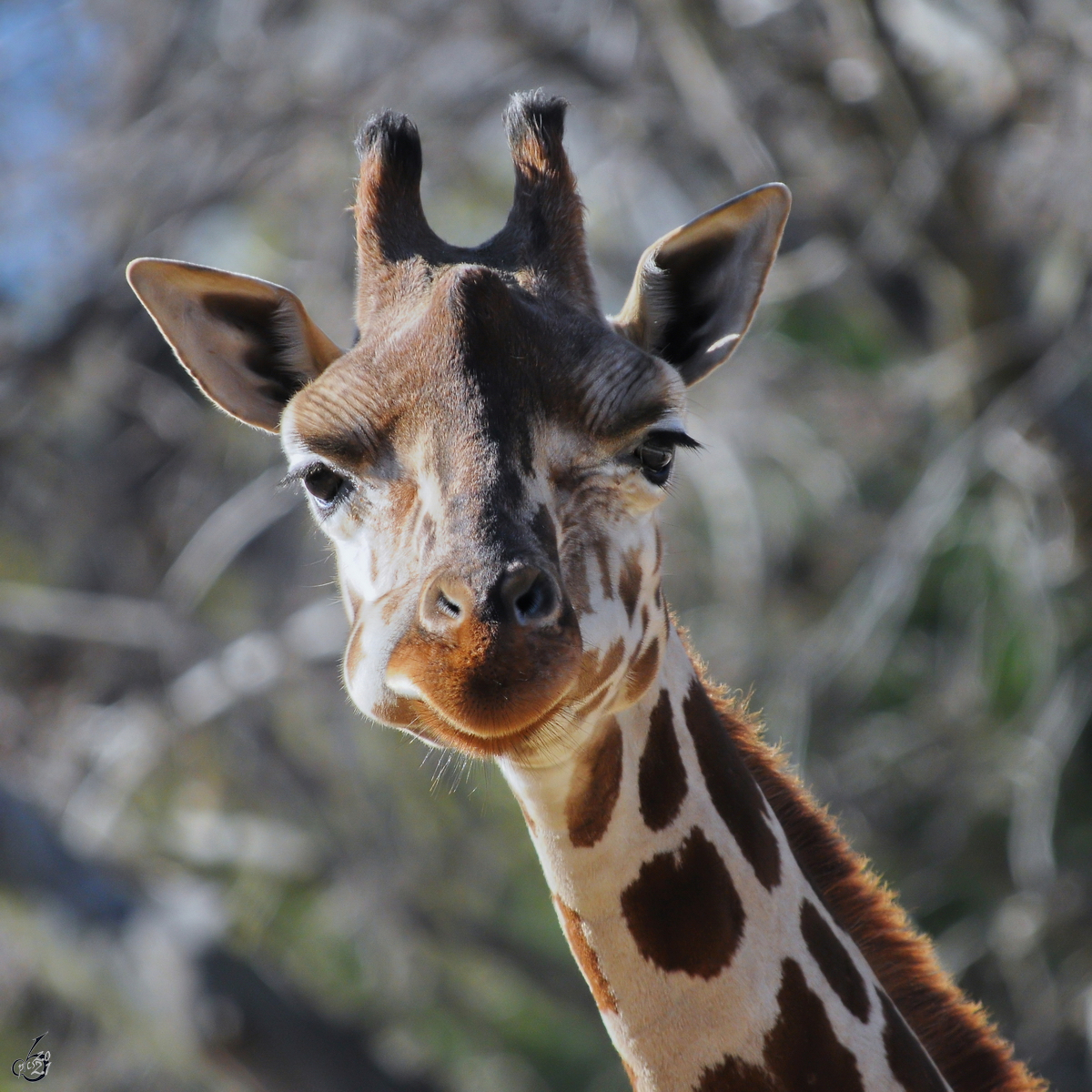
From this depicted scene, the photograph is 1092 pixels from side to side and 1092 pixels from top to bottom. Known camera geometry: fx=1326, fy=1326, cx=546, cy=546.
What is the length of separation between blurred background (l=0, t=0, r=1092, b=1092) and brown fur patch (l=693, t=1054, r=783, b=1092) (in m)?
3.59

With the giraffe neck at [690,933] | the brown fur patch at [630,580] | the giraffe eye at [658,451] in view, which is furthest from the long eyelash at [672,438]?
the giraffe neck at [690,933]

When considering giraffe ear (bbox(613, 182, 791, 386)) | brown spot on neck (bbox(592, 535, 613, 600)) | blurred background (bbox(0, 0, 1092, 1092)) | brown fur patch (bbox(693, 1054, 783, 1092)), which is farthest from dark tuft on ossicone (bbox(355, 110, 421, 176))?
blurred background (bbox(0, 0, 1092, 1092))

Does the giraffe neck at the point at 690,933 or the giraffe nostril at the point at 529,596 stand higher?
the giraffe nostril at the point at 529,596

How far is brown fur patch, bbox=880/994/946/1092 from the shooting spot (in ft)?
8.92

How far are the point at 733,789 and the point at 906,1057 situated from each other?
65 centimetres

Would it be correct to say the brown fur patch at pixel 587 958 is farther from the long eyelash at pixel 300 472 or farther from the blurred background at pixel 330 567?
the blurred background at pixel 330 567

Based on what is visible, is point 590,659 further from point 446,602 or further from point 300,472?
point 300,472

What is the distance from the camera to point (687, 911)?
2.68 m

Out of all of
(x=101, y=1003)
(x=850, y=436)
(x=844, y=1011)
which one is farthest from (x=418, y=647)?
(x=850, y=436)

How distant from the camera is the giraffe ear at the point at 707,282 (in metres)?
3.08

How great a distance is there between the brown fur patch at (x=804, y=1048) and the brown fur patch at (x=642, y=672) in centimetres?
63

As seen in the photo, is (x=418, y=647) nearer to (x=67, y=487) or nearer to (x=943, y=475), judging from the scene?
(x=943, y=475)

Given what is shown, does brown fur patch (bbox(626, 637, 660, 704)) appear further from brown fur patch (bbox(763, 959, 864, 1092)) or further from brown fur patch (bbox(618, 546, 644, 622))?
brown fur patch (bbox(763, 959, 864, 1092))

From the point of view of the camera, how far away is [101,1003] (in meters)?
5.99
